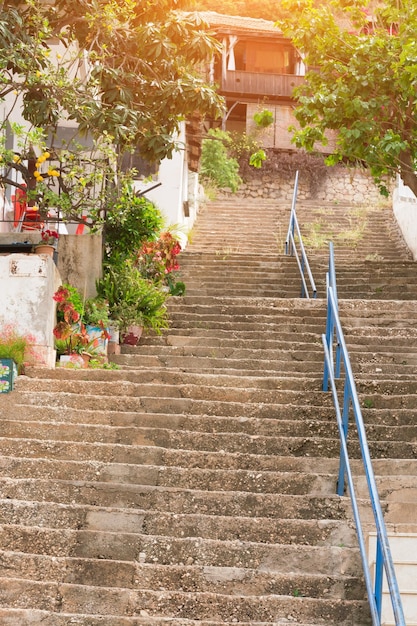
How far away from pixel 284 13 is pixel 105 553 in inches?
1200

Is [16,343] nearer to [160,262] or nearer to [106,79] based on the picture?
[106,79]

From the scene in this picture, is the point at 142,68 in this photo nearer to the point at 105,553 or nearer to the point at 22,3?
the point at 22,3

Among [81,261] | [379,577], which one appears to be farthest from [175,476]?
[81,261]

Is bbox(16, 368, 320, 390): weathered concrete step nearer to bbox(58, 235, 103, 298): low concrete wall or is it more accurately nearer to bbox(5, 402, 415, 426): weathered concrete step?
bbox(5, 402, 415, 426): weathered concrete step

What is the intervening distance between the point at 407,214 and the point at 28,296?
1087 centimetres

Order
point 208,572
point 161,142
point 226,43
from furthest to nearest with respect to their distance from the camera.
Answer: point 226,43
point 161,142
point 208,572

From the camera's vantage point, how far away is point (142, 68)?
1092 centimetres

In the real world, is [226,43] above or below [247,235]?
above

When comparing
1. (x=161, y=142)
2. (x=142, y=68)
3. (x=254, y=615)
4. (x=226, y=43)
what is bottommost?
(x=254, y=615)

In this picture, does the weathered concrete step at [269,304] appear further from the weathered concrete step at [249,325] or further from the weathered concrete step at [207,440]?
the weathered concrete step at [207,440]

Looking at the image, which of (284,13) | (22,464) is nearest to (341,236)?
(22,464)

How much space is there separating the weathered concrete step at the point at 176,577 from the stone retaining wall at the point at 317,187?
73.3ft

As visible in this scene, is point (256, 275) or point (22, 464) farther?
point (256, 275)

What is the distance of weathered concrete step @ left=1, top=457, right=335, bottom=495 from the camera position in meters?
6.83
